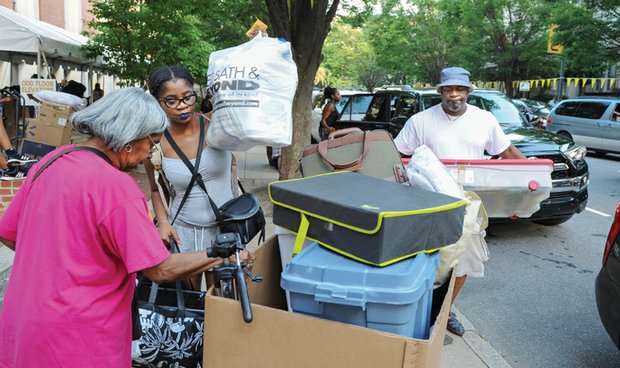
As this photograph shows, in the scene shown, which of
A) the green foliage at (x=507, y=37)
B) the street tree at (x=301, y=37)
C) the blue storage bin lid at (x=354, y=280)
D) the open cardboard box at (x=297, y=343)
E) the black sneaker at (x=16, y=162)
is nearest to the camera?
the open cardboard box at (x=297, y=343)

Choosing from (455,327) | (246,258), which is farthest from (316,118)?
(246,258)

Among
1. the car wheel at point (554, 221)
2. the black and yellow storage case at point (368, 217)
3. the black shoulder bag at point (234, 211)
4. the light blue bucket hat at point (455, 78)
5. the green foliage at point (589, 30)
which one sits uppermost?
the green foliage at point (589, 30)

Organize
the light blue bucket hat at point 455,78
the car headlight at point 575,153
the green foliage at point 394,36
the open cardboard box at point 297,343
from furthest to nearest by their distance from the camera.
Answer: the green foliage at point 394,36, the car headlight at point 575,153, the light blue bucket hat at point 455,78, the open cardboard box at point 297,343

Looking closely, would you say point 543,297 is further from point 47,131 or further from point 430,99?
point 47,131

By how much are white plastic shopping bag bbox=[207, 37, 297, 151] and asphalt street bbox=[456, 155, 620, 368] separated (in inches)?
99.4

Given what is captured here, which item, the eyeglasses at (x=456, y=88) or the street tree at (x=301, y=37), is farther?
the street tree at (x=301, y=37)

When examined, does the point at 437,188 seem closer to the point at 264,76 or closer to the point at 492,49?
the point at 264,76

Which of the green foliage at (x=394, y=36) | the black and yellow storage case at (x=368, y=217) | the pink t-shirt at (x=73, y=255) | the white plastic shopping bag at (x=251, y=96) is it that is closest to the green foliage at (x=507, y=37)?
the green foliage at (x=394, y=36)

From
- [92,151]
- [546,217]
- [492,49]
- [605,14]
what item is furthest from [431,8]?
[92,151]

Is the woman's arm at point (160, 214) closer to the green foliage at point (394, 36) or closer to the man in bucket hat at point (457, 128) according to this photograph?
the man in bucket hat at point (457, 128)

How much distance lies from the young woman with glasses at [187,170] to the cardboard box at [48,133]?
5.38m

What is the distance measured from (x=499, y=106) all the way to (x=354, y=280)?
7859 millimetres

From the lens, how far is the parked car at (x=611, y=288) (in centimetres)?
316

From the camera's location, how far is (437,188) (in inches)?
100
